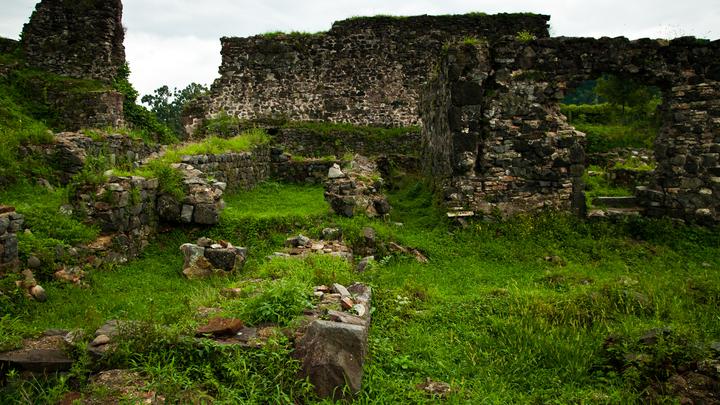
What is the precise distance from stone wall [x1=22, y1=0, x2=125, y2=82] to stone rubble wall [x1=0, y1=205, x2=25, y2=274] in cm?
1308

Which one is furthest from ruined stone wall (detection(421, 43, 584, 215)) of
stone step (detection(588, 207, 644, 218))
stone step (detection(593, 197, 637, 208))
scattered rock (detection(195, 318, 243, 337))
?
scattered rock (detection(195, 318, 243, 337))

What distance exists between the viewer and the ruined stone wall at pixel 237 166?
11.8m

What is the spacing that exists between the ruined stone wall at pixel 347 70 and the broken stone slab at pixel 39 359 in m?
15.8

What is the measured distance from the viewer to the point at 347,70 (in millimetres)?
19797

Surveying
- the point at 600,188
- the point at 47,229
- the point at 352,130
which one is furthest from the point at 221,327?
the point at 352,130

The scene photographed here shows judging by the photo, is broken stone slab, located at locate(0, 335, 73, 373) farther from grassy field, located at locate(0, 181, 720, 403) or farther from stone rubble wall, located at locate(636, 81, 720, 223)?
stone rubble wall, located at locate(636, 81, 720, 223)

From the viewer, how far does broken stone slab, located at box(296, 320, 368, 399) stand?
427 centimetres

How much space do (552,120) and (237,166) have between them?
780cm

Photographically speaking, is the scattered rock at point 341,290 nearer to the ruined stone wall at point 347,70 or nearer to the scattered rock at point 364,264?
the scattered rock at point 364,264

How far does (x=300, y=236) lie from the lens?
880cm

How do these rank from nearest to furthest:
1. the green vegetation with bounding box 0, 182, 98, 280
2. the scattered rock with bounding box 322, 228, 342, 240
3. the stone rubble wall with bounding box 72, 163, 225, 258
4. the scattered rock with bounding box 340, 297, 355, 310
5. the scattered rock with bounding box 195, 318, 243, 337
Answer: the scattered rock with bounding box 195, 318, 243, 337, the scattered rock with bounding box 340, 297, 355, 310, the green vegetation with bounding box 0, 182, 98, 280, the stone rubble wall with bounding box 72, 163, 225, 258, the scattered rock with bounding box 322, 228, 342, 240

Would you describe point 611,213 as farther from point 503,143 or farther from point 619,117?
point 619,117

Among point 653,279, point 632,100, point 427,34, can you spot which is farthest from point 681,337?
point 632,100

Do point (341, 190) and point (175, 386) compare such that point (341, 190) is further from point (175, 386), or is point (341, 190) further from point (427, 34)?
point (427, 34)
